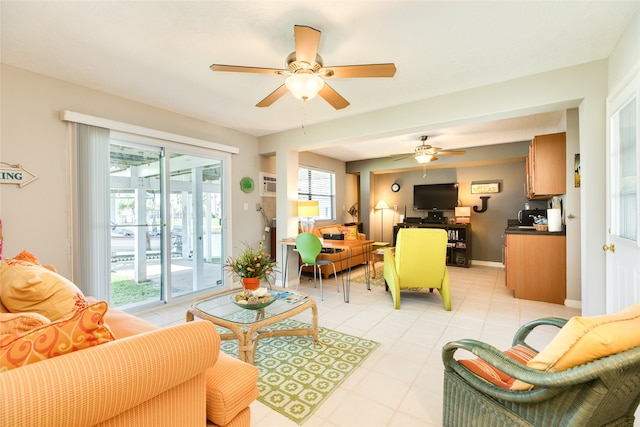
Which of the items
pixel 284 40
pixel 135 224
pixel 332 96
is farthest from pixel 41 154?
pixel 332 96

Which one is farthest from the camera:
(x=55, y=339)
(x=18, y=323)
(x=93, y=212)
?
(x=93, y=212)

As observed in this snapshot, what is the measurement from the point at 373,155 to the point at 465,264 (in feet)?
10.1

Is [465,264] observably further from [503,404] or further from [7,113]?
[7,113]

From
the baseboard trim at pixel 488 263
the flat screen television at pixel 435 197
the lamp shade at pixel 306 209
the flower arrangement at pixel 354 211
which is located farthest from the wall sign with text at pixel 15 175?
the baseboard trim at pixel 488 263

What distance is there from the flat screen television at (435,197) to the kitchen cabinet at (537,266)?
2534 mm

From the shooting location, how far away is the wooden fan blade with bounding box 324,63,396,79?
6.31 feet

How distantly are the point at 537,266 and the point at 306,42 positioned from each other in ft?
12.6

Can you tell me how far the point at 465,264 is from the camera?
582 centimetres

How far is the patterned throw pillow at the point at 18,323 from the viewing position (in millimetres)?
973

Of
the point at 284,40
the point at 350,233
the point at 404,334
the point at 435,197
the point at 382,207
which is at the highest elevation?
the point at 284,40

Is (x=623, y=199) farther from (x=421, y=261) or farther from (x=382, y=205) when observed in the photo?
(x=382, y=205)

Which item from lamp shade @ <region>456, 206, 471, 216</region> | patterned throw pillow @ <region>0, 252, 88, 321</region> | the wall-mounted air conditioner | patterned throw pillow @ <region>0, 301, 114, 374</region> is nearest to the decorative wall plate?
the wall-mounted air conditioner

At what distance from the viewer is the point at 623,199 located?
2.12m

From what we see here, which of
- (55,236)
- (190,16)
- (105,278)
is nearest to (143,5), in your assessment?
(190,16)
